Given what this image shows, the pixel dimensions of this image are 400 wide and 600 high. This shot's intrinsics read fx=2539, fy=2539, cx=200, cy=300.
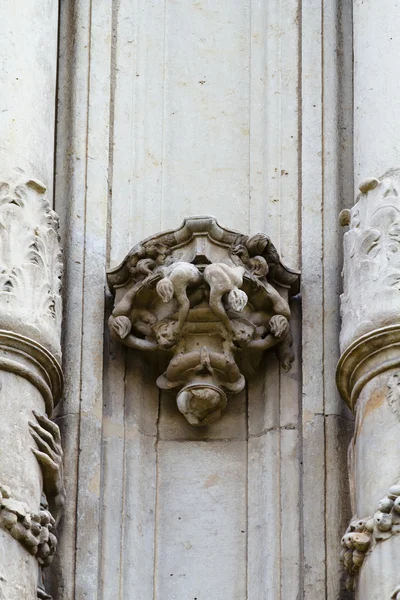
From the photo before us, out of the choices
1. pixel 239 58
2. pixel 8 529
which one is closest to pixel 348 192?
pixel 239 58

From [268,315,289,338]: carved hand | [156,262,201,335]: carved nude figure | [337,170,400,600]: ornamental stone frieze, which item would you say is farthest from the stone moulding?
[156,262,201,335]: carved nude figure

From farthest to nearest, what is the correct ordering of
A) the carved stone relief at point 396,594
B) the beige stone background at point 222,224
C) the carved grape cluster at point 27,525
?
the beige stone background at point 222,224, the carved grape cluster at point 27,525, the carved stone relief at point 396,594

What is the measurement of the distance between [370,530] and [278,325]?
986mm

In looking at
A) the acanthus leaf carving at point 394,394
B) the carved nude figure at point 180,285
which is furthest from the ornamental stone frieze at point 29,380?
the acanthus leaf carving at point 394,394

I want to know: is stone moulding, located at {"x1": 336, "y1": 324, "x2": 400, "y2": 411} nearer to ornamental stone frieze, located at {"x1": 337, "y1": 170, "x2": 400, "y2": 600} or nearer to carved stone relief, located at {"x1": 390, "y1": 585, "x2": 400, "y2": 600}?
ornamental stone frieze, located at {"x1": 337, "y1": 170, "x2": 400, "y2": 600}

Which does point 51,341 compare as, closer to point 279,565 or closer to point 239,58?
point 279,565

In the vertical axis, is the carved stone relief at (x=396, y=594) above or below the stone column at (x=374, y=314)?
below

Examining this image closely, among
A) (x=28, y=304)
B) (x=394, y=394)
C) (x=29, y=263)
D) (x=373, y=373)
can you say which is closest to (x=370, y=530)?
(x=394, y=394)

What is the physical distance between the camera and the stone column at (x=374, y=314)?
26.0 feet

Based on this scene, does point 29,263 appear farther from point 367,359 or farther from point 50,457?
point 367,359

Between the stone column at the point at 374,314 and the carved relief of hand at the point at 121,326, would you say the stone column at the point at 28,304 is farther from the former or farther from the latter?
the stone column at the point at 374,314

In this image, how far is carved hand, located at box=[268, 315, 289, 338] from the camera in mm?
8633

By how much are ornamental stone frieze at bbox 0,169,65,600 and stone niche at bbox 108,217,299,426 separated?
0.29 meters

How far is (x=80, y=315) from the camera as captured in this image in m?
8.78
